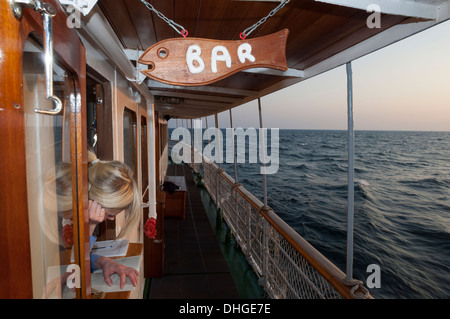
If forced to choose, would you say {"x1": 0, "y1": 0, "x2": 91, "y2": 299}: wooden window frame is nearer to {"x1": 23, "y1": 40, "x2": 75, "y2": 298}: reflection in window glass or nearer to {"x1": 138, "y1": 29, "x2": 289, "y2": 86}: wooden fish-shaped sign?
{"x1": 23, "y1": 40, "x2": 75, "y2": 298}: reflection in window glass

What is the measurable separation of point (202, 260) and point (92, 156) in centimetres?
330

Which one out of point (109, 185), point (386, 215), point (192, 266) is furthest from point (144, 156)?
point (386, 215)

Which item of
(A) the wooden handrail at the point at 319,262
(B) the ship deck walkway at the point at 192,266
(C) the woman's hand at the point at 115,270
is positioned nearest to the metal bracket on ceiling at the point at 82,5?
(C) the woman's hand at the point at 115,270

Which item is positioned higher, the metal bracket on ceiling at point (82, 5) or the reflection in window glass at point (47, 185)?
the metal bracket on ceiling at point (82, 5)

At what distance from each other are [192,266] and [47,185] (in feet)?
11.0

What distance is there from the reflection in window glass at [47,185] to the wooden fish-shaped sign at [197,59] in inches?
14.7

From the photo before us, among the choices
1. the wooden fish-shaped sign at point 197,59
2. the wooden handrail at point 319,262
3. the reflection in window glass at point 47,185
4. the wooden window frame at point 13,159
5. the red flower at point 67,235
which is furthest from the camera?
the wooden handrail at point 319,262

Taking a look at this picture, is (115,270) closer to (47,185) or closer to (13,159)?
(47,185)

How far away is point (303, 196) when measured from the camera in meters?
19.8

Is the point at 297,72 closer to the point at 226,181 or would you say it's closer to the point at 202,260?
the point at 202,260

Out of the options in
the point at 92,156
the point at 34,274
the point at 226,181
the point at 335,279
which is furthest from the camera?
the point at 226,181

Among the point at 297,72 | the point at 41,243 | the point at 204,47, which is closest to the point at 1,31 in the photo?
the point at 41,243

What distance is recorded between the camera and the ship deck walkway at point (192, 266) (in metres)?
3.26

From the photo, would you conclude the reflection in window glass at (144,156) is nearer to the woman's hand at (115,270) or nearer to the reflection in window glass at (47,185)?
the woman's hand at (115,270)
